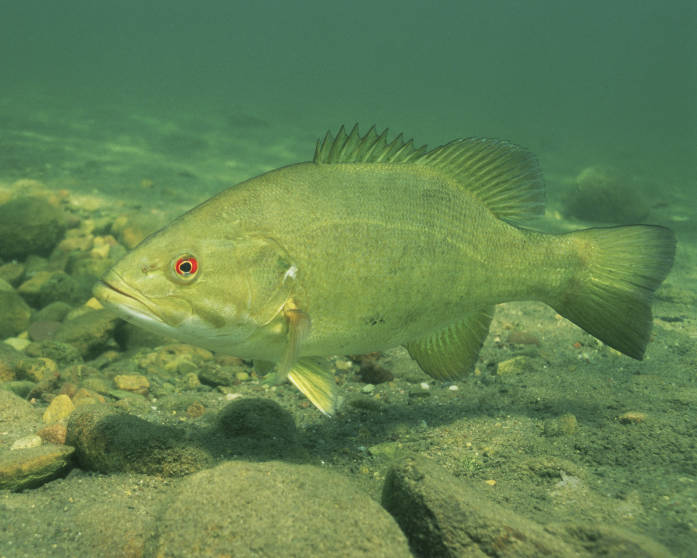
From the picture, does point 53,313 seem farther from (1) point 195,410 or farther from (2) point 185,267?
(2) point 185,267

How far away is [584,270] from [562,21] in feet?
565

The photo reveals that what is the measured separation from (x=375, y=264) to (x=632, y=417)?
2.16m

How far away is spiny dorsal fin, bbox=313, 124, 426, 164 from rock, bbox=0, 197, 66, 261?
6558mm

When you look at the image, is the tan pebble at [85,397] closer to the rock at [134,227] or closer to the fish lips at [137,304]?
the fish lips at [137,304]

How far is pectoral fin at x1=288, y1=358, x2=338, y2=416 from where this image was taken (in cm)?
286

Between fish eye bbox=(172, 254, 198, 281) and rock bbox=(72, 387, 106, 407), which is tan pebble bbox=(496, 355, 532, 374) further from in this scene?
rock bbox=(72, 387, 106, 407)

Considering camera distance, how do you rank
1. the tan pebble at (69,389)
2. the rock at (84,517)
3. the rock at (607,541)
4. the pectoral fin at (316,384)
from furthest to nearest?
the tan pebble at (69,389) → the pectoral fin at (316,384) → the rock at (84,517) → the rock at (607,541)

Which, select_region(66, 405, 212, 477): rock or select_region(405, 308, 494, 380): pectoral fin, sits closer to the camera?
select_region(66, 405, 212, 477): rock

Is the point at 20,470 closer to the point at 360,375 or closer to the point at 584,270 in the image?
the point at 360,375

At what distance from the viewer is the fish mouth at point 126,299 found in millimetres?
2504

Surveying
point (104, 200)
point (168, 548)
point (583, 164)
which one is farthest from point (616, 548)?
point (583, 164)

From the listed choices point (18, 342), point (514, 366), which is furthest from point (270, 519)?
point (18, 342)

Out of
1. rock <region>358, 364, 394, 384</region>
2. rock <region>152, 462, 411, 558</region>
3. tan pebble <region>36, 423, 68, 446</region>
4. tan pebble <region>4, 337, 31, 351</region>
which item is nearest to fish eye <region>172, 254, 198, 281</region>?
rock <region>152, 462, 411, 558</region>

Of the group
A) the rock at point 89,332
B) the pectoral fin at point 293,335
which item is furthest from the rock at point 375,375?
the rock at point 89,332
